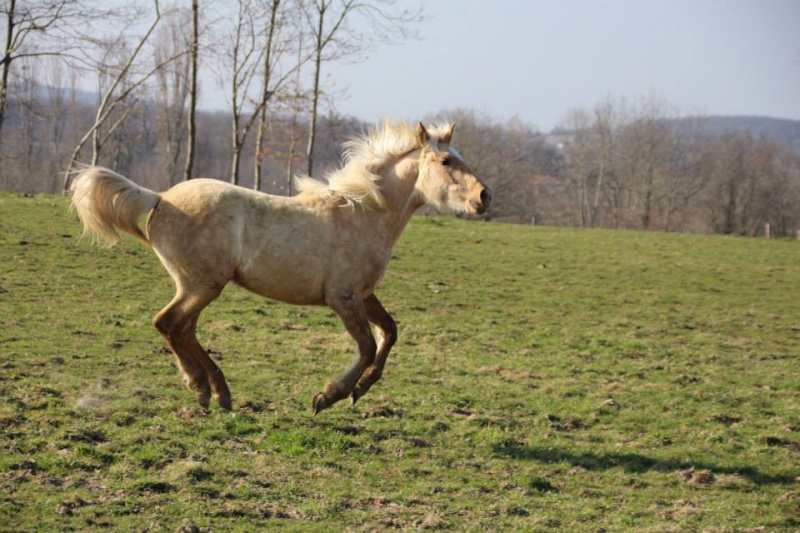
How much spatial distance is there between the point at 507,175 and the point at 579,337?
52472 millimetres

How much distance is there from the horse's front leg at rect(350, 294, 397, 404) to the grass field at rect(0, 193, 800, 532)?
469 mm

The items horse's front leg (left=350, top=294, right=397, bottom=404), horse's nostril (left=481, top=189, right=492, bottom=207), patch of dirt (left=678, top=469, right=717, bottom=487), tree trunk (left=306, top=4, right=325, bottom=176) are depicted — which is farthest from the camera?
tree trunk (left=306, top=4, right=325, bottom=176)

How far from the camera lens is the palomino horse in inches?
296

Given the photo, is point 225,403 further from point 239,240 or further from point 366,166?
point 366,166

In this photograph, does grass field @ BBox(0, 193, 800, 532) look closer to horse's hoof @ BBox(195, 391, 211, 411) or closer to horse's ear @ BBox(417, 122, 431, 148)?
horse's hoof @ BBox(195, 391, 211, 411)

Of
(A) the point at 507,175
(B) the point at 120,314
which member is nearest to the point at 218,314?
(B) the point at 120,314

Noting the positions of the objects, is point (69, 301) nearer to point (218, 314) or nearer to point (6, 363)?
point (218, 314)

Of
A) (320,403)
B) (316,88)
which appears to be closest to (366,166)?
(320,403)

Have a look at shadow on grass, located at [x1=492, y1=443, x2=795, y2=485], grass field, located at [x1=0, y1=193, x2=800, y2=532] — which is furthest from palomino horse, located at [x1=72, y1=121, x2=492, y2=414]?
shadow on grass, located at [x1=492, y1=443, x2=795, y2=485]

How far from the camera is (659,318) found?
1597 centimetres

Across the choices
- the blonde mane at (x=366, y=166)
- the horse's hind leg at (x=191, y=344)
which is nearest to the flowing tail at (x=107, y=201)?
the horse's hind leg at (x=191, y=344)

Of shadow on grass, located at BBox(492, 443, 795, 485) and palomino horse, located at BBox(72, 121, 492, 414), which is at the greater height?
palomino horse, located at BBox(72, 121, 492, 414)

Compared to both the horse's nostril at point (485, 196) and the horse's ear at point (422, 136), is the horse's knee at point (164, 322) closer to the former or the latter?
the horse's ear at point (422, 136)

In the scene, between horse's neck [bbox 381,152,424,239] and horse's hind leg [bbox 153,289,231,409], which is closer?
horse's hind leg [bbox 153,289,231,409]
